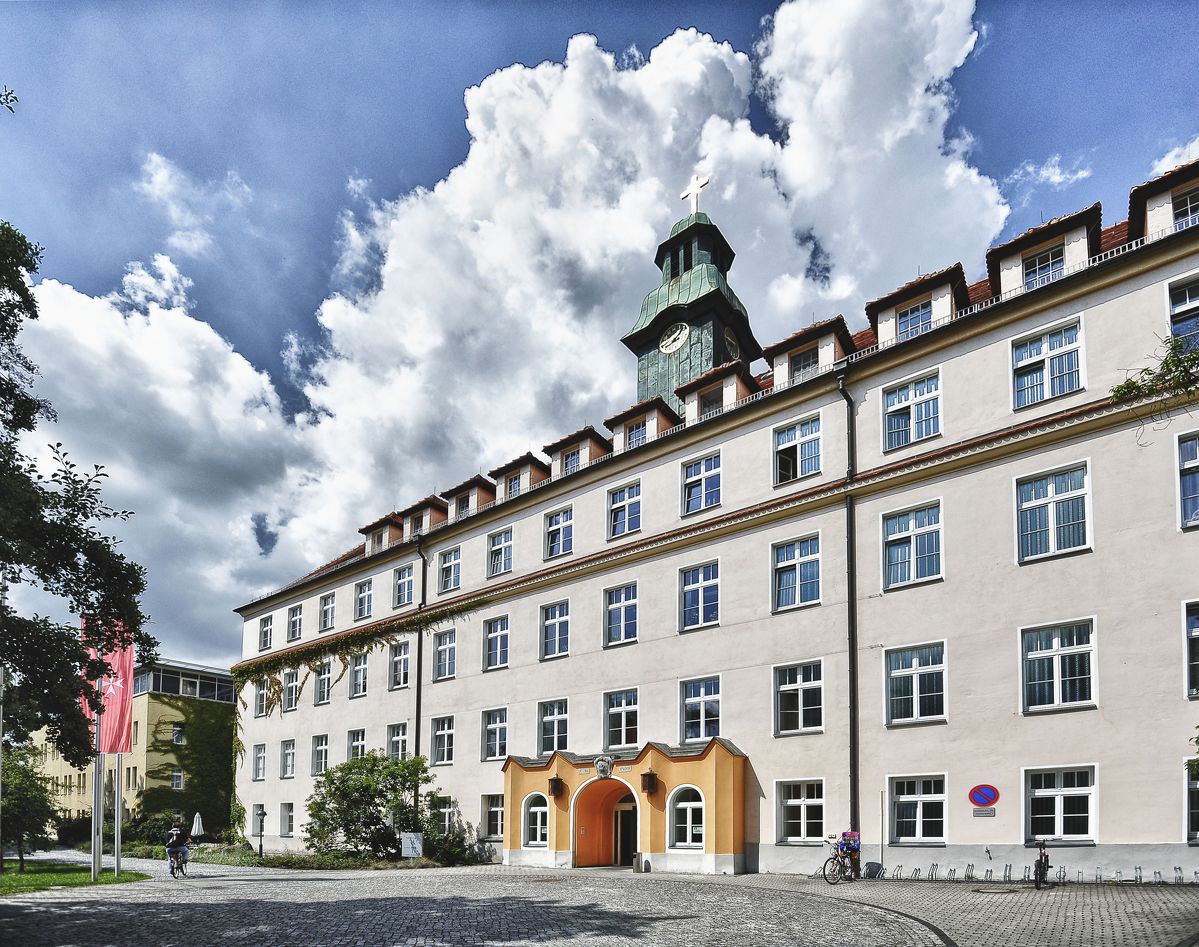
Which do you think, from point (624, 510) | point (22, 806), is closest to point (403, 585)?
point (624, 510)

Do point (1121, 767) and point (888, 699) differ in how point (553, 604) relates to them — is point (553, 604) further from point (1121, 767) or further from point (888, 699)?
point (1121, 767)

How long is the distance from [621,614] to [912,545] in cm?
1024

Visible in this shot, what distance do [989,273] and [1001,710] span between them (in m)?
11.1

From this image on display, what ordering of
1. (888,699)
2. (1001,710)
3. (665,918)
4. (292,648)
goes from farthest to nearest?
(292,648)
(888,699)
(1001,710)
(665,918)

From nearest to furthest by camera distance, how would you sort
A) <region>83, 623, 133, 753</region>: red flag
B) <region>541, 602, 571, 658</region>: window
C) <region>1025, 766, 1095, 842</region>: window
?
<region>1025, 766, 1095, 842</region>: window, <region>83, 623, 133, 753</region>: red flag, <region>541, 602, 571, 658</region>: window

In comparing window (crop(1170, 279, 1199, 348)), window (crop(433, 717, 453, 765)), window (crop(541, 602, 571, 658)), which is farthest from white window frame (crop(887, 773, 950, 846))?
window (crop(433, 717, 453, 765))

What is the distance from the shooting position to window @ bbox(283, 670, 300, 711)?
45.0 metres

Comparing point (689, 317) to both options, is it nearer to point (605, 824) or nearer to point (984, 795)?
point (605, 824)

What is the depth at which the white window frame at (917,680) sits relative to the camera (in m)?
23.1

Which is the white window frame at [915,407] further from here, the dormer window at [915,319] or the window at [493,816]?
the window at [493,816]

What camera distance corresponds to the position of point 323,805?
34.4 m

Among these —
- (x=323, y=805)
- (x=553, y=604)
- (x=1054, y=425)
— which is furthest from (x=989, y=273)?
(x=323, y=805)

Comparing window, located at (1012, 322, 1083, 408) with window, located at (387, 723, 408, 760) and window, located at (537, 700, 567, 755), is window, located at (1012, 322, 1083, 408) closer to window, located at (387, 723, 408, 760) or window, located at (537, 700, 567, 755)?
window, located at (537, 700, 567, 755)

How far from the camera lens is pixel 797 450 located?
92.4 ft
